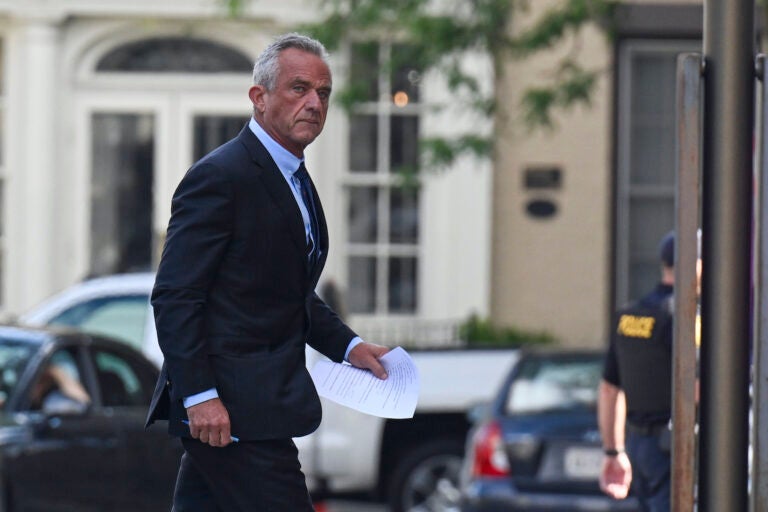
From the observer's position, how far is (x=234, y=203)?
4195mm

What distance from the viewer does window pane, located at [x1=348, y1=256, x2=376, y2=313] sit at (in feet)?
54.5

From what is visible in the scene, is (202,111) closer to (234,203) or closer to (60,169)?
(60,169)

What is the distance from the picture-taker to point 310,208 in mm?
4438

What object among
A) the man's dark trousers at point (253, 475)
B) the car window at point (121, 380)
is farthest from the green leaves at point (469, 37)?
the man's dark trousers at point (253, 475)

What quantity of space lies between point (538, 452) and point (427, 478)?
2481 mm

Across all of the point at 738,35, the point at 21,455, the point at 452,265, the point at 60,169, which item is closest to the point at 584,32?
the point at 452,265

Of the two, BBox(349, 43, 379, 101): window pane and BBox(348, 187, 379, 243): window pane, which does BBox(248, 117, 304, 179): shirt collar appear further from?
BBox(348, 187, 379, 243): window pane

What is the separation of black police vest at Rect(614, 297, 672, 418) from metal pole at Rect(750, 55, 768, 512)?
270cm

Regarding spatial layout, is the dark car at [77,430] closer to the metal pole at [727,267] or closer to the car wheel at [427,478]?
the car wheel at [427,478]

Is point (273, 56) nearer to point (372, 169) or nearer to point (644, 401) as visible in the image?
point (644, 401)

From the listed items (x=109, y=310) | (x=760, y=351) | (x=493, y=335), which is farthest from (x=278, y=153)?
(x=493, y=335)

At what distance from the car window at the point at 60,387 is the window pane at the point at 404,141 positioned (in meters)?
7.33

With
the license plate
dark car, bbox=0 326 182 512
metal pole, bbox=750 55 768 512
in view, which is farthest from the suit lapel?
the license plate


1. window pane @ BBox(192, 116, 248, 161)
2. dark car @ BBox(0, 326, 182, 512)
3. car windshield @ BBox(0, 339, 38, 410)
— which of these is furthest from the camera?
window pane @ BBox(192, 116, 248, 161)
